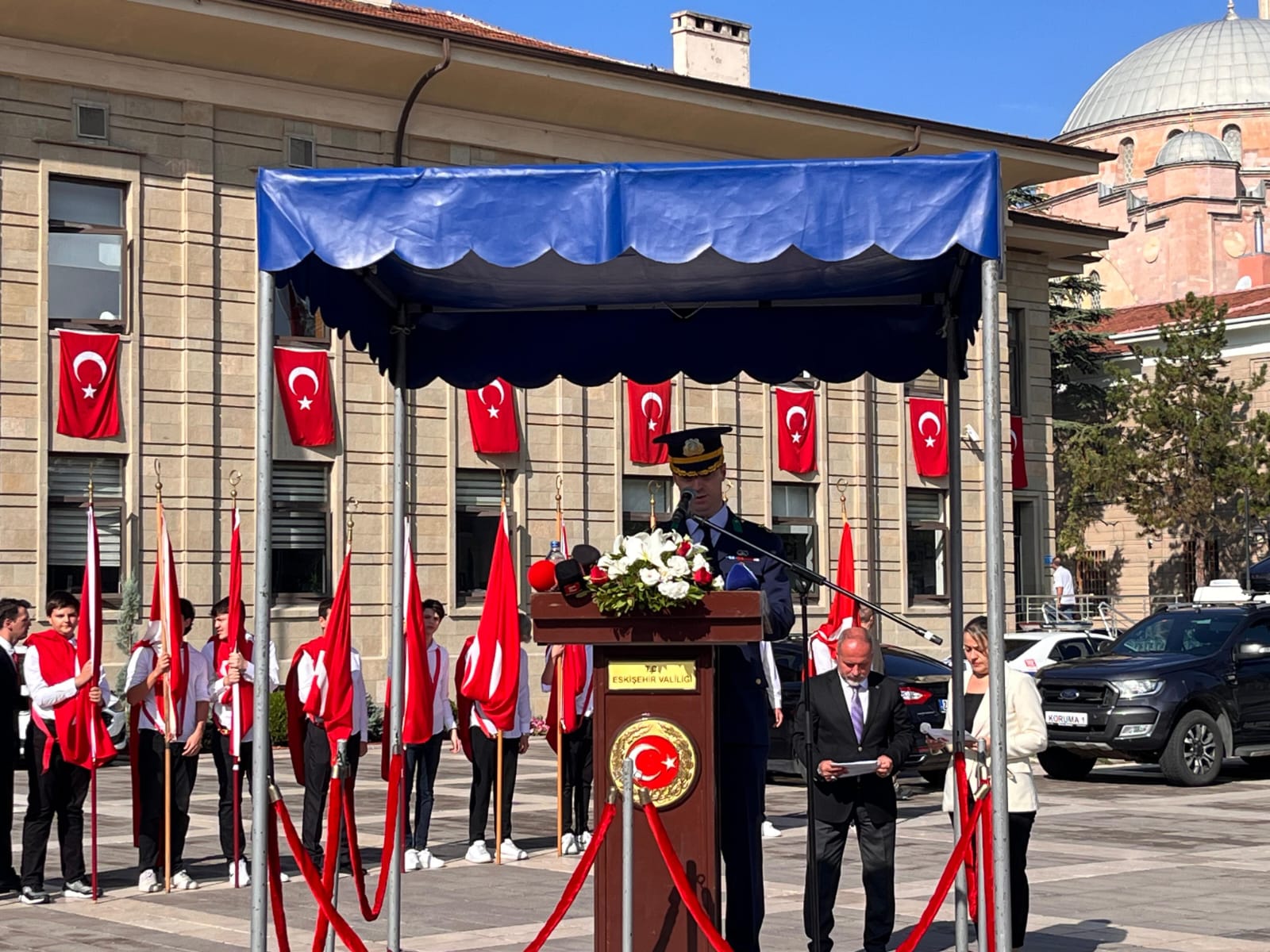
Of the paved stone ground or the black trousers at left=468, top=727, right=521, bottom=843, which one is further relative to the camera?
the black trousers at left=468, top=727, right=521, bottom=843

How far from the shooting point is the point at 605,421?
110 ft

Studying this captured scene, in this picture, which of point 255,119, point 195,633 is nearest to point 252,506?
point 195,633

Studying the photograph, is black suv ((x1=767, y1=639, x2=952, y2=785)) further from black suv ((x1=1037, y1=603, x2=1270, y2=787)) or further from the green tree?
the green tree

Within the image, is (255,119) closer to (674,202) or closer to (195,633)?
(195,633)

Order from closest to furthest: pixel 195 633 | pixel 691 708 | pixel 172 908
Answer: pixel 691 708 < pixel 172 908 < pixel 195 633

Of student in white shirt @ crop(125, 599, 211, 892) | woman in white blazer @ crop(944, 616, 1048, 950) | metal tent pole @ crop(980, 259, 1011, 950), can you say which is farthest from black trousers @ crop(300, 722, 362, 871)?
metal tent pole @ crop(980, 259, 1011, 950)

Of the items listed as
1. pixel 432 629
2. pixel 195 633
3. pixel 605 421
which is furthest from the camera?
pixel 605 421

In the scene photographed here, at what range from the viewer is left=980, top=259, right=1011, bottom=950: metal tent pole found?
7668 mm

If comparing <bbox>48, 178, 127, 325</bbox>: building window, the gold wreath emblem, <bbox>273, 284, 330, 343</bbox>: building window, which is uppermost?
<bbox>48, 178, 127, 325</bbox>: building window

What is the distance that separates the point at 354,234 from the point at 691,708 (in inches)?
93.6

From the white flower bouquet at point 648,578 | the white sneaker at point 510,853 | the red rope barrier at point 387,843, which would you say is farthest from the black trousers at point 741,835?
the white sneaker at point 510,853

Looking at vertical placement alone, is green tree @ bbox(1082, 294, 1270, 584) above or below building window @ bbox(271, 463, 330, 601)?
above

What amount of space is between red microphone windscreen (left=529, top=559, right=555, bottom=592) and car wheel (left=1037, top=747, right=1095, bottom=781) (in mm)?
15738

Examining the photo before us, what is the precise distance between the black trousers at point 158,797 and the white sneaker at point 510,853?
247 centimetres
